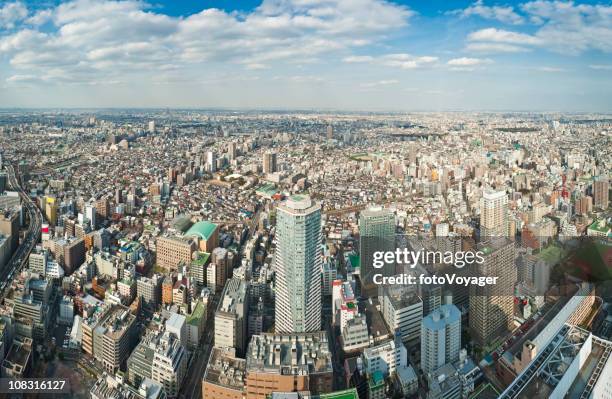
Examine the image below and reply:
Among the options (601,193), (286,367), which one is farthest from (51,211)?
(601,193)

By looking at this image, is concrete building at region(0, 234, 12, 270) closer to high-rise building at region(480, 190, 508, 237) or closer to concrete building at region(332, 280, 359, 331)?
concrete building at region(332, 280, 359, 331)

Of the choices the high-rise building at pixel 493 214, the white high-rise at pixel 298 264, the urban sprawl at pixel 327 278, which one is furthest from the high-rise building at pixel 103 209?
the high-rise building at pixel 493 214

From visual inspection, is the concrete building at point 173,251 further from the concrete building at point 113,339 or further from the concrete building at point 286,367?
the concrete building at point 286,367

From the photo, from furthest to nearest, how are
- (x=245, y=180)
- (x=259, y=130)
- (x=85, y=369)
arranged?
1. (x=259, y=130)
2. (x=245, y=180)
3. (x=85, y=369)

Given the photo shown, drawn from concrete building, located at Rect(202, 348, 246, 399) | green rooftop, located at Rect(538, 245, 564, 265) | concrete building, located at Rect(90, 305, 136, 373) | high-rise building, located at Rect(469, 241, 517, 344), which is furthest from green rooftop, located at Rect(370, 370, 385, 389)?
green rooftop, located at Rect(538, 245, 564, 265)

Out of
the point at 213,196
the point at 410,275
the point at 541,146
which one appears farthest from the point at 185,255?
the point at 541,146

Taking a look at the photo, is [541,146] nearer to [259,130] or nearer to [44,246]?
[44,246]
